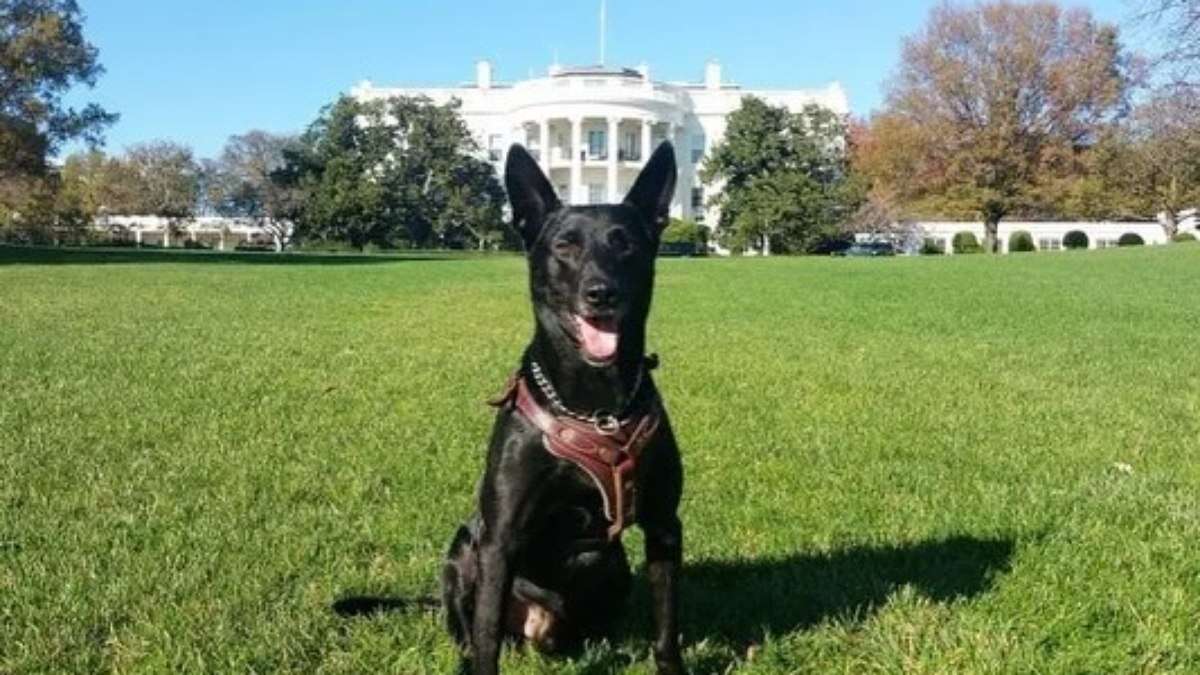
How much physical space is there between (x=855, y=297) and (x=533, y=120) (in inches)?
2953

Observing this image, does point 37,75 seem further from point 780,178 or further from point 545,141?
point 545,141

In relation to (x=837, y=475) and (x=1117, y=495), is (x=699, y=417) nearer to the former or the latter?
(x=837, y=475)

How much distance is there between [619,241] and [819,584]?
1662 millimetres

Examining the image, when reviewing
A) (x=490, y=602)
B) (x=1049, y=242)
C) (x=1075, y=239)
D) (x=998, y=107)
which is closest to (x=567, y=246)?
(x=490, y=602)

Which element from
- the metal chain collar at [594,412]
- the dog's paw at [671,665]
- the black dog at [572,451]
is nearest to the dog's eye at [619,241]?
the black dog at [572,451]

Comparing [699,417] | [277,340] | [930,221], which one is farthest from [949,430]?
[930,221]

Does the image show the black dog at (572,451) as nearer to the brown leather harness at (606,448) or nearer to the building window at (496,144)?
the brown leather harness at (606,448)

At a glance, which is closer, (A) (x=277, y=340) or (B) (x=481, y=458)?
(B) (x=481, y=458)

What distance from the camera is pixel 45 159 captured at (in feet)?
144

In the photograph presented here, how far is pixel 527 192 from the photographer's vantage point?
11.7 ft

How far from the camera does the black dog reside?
319cm

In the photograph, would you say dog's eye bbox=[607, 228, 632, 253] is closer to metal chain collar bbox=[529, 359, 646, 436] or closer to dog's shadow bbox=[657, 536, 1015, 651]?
metal chain collar bbox=[529, 359, 646, 436]

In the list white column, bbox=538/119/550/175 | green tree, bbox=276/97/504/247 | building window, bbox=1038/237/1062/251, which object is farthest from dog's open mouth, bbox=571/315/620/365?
white column, bbox=538/119/550/175

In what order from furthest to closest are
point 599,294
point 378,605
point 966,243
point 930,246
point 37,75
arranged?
point 930,246
point 966,243
point 37,75
point 378,605
point 599,294
